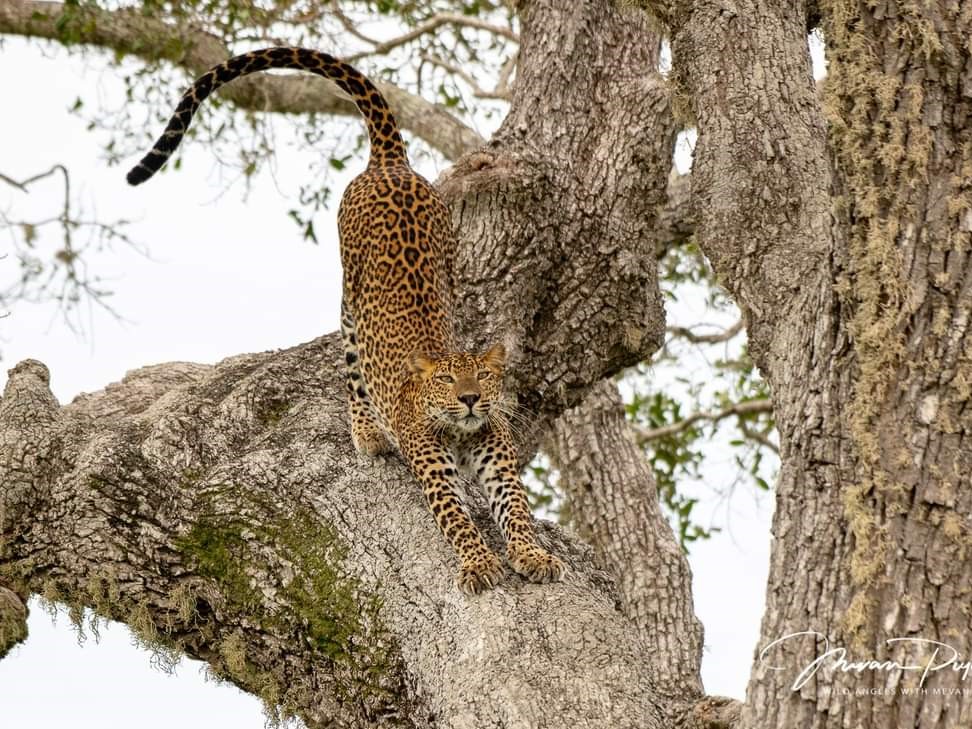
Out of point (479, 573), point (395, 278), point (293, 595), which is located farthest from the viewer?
point (395, 278)

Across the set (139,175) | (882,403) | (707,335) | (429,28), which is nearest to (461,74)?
(429,28)

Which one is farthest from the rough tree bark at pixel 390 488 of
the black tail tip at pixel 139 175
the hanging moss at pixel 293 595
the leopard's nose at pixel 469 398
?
the black tail tip at pixel 139 175

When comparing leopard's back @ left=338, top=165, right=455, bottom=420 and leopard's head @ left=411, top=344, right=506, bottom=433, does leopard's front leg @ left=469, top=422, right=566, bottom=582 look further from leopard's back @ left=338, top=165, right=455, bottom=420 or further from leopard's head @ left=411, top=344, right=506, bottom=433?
leopard's back @ left=338, top=165, right=455, bottom=420

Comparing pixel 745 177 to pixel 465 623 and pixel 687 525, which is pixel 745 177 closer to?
pixel 465 623

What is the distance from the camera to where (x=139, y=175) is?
278 inches

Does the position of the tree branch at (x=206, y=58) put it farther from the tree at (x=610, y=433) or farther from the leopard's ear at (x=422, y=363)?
the leopard's ear at (x=422, y=363)

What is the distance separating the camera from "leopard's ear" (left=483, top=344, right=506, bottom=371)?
254 inches

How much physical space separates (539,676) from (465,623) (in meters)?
0.46

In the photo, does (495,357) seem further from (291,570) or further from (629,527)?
(629,527)

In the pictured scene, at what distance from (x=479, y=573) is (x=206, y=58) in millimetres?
7170

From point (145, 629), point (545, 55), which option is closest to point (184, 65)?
point (545, 55)

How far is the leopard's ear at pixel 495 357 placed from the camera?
6.45 meters

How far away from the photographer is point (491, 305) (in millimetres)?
7172

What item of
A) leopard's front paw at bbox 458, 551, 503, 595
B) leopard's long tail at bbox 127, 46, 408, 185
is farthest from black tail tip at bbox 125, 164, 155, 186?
leopard's front paw at bbox 458, 551, 503, 595
